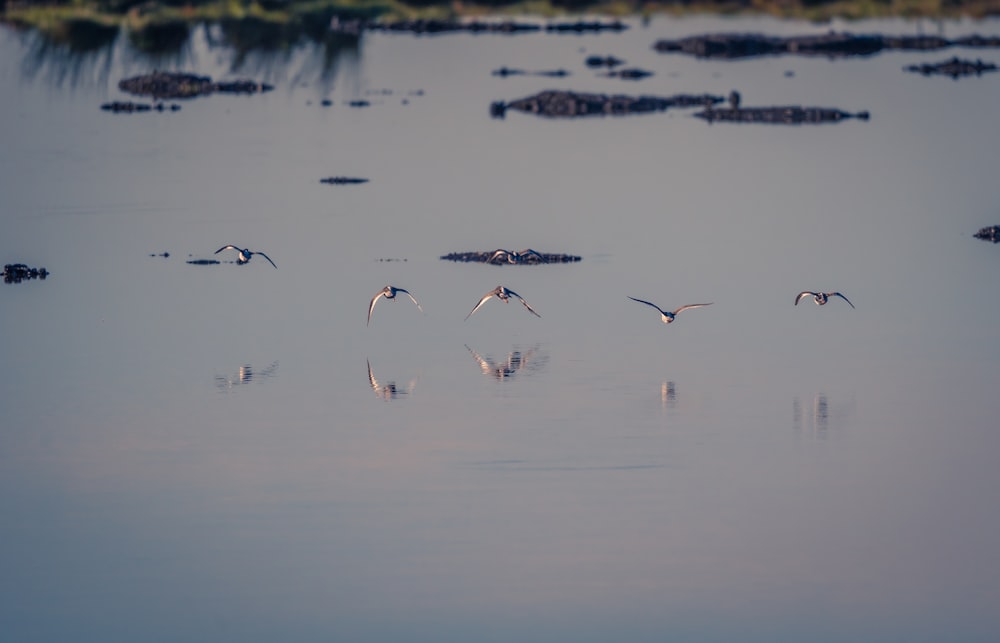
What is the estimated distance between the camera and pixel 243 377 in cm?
1928

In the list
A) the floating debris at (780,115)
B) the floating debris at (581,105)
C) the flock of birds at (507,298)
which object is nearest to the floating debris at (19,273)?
the flock of birds at (507,298)

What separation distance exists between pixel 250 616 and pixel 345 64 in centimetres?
4745

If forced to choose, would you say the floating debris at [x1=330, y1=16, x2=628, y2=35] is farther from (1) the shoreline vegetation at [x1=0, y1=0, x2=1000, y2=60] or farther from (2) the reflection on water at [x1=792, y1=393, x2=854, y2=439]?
(2) the reflection on water at [x1=792, y1=393, x2=854, y2=439]

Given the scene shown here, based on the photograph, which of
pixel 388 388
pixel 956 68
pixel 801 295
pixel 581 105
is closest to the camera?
pixel 388 388

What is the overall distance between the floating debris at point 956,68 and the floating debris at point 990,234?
1062 inches

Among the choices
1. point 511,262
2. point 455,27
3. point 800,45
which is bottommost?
point 511,262

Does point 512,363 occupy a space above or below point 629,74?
below

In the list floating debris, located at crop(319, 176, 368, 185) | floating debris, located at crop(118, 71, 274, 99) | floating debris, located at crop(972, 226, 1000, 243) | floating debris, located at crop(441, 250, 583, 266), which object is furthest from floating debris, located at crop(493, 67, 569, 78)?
floating debris, located at crop(441, 250, 583, 266)

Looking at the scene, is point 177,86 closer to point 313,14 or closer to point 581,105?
point 581,105

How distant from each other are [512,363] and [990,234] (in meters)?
11.4

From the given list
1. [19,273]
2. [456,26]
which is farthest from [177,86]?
[19,273]

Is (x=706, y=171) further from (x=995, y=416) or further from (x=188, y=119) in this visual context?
(x=995, y=416)

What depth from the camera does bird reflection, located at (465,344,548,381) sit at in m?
19.4

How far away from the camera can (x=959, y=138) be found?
41.0 meters
